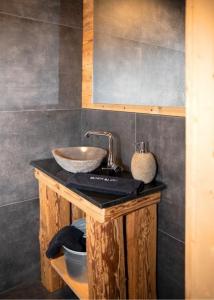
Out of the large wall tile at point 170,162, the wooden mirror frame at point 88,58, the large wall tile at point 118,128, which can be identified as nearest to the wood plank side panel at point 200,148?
the large wall tile at point 170,162

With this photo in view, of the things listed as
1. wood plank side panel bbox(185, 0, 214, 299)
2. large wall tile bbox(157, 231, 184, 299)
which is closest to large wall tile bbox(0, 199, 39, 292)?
large wall tile bbox(157, 231, 184, 299)

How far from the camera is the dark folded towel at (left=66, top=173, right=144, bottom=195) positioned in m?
1.21

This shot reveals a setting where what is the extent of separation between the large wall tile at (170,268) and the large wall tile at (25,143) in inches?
37.9

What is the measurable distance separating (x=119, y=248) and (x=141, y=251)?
0.60 feet

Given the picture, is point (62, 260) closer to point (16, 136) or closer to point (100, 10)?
point (16, 136)

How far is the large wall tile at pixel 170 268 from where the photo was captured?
136cm

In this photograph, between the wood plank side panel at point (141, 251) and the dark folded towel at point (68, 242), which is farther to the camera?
the dark folded towel at point (68, 242)

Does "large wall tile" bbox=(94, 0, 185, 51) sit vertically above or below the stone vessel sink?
above

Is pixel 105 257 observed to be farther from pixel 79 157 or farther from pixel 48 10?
pixel 48 10

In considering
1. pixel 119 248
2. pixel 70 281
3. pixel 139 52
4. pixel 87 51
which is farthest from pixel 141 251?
pixel 87 51

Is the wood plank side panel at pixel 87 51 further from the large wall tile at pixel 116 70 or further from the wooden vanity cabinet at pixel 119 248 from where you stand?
the wooden vanity cabinet at pixel 119 248

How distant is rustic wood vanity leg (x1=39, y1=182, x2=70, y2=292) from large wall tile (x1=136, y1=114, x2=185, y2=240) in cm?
69

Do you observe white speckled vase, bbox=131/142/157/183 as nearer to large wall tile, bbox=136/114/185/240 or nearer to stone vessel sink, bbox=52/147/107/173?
large wall tile, bbox=136/114/185/240

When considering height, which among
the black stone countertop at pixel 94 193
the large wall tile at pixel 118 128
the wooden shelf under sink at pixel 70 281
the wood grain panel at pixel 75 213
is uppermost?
the large wall tile at pixel 118 128
